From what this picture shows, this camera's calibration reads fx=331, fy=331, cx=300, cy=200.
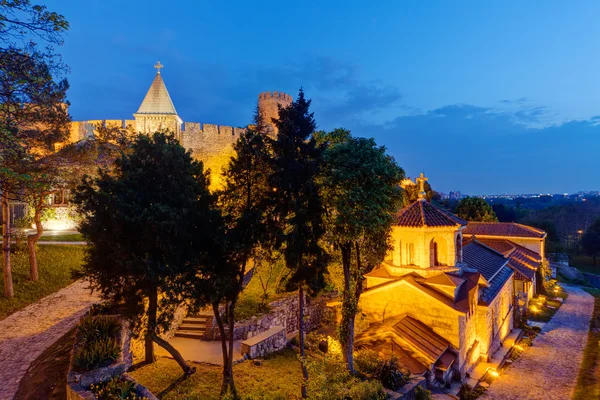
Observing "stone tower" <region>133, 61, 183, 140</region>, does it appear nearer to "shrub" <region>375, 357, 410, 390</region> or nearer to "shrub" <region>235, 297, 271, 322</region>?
"shrub" <region>235, 297, 271, 322</region>

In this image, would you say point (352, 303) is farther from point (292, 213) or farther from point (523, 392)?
point (523, 392)

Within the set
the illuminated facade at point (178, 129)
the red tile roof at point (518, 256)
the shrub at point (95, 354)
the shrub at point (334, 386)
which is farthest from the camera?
the illuminated facade at point (178, 129)

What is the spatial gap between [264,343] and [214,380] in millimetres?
3124

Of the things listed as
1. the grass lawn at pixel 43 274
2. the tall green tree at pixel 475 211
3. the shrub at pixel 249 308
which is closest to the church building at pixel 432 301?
the shrub at pixel 249 308

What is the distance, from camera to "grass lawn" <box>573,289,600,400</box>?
47.9 ft

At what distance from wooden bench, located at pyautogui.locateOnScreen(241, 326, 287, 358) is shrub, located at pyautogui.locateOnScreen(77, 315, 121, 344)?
4.95 m

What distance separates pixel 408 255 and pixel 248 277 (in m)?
9.02

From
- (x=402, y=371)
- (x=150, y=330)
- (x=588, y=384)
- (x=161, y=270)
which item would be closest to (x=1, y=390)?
(x=150, y=330)

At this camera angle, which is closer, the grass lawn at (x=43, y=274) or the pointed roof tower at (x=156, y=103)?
the grass lawn at (x=43, y=274)

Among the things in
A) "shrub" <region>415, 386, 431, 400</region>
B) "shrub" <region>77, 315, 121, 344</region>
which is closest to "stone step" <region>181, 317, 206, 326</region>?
"shrub" <region>77, 315, 121, 344</region>

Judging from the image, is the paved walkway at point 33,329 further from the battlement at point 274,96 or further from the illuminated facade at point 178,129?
the battlement at point 274,96

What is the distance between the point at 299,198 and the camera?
31.4ft

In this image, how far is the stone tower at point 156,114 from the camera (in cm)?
3092

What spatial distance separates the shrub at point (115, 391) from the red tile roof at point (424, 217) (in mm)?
13463
